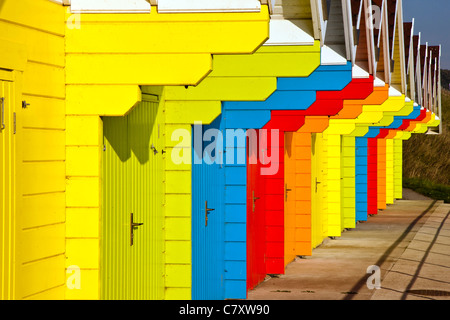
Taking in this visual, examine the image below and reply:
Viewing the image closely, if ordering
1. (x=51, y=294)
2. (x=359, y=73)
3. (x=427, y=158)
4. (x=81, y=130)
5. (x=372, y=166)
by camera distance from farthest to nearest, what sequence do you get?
(x=427, y=158), (x=372, y=166), (x=359, y=73), (x=81, y=130), (x=51, y=294)

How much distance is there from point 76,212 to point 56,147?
0.42 meters

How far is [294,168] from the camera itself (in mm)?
15211

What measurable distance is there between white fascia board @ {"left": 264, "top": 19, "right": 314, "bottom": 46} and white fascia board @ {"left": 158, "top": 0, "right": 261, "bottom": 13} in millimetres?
3105

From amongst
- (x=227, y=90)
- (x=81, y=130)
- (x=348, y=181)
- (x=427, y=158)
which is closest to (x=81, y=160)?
(x=81, y=130)

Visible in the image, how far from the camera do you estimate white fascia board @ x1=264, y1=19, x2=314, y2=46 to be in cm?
877

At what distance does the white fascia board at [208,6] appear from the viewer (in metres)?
5.42

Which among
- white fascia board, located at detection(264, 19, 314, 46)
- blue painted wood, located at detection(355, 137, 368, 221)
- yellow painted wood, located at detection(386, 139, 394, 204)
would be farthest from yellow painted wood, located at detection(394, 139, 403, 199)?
white fascia board, located at detection(264, 19, 314, 46)

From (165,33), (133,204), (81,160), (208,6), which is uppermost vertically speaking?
(208,6)

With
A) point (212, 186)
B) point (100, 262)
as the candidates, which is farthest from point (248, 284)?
point (100, 262)

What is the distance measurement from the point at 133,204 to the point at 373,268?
27.8 ft

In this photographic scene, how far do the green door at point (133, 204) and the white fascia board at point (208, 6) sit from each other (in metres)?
0.89

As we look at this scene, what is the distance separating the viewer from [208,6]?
548 centimetres

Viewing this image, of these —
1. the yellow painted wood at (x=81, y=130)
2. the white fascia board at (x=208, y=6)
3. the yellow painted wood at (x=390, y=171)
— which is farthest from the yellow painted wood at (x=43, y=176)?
the yellow painted wood at (x=390, y=171)

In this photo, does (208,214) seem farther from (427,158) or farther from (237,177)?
(427,158)
